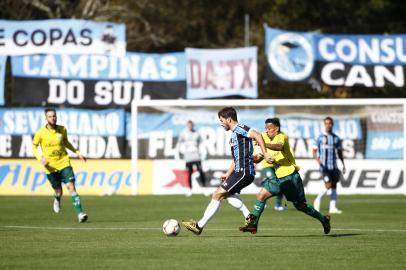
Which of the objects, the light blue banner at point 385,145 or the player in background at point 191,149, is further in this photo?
the light blue banner at point 385,145

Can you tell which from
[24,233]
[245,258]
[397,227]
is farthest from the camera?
[397,227]

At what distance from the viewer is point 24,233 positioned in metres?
17.2

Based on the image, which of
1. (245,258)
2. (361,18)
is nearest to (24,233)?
(245,258)

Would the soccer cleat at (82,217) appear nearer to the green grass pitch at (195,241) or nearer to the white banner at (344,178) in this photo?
the green grass pitch at (195,241)

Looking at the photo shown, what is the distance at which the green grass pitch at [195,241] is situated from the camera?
12.9 m

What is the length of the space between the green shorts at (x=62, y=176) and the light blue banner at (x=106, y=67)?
39.7ft

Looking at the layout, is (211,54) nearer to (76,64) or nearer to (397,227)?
(76,64)

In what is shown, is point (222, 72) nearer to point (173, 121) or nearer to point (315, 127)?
point (173, 121)

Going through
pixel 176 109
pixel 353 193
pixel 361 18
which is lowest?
pixel 353 193

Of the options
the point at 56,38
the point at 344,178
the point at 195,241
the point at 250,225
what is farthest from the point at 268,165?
the point at 56,38

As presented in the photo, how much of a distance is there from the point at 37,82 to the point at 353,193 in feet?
35.4

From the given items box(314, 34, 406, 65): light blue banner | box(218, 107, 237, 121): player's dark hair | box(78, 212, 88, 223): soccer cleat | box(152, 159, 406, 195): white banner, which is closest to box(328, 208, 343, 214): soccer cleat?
box(78, 212, 88, 223): soccer cleat

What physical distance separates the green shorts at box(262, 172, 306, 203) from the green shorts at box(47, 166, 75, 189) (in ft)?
17.5

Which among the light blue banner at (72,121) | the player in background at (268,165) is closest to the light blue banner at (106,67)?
the light blue banner at (72,121)
